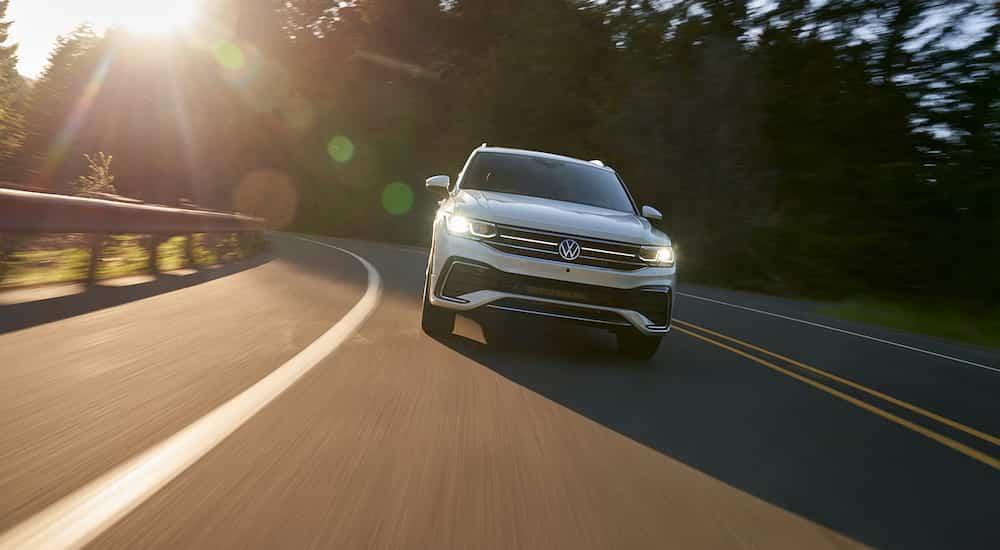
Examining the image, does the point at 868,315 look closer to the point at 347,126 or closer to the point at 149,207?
the point at 149,207

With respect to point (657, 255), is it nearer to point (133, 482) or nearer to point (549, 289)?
point (549, 289)

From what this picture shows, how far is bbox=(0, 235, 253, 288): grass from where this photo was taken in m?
9.79

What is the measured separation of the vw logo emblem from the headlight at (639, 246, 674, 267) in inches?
22.4

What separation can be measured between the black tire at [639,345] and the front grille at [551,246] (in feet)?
2.27

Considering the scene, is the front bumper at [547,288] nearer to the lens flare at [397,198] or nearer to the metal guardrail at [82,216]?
the metal guardrail at [82,216]

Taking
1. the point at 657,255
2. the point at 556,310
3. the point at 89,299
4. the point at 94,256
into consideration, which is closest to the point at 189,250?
the point at 94,256

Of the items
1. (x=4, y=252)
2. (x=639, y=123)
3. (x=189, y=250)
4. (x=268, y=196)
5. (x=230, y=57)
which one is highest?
(x=230, y=57)

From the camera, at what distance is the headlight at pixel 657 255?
781cm

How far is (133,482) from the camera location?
359 centimetres

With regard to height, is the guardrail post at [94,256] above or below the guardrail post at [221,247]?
above

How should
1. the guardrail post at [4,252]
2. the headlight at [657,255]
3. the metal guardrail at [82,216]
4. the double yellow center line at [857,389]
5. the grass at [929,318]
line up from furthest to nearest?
1. the grass at [929,318]
2. the guardrail post at [4,252]
3. the metal guardrail at [82,216]
4. the headlight at [657,255]
5. the double yellow center line at [857,389]

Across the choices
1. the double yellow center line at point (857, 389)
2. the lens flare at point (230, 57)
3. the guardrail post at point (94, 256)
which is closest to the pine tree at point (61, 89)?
the lens flare at point (230, 57)

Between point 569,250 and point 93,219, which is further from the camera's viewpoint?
point 93,219

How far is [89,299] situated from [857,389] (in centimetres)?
707
